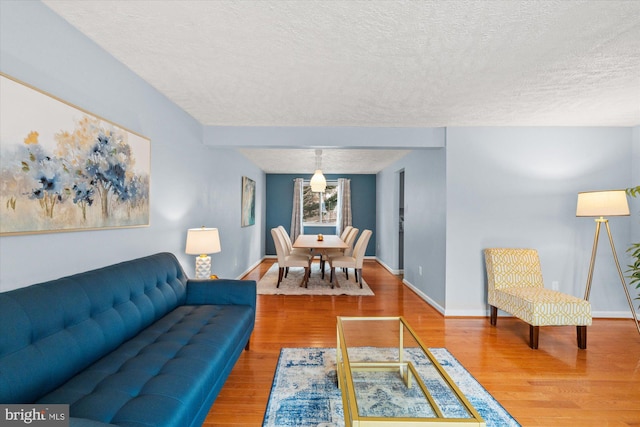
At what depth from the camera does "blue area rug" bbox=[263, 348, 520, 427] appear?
1472 millimetres

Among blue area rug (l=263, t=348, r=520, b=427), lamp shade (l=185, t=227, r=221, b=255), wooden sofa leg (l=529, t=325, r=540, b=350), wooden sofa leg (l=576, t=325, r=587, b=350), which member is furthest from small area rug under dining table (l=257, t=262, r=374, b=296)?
wooden sofa leg (l=576, t=325, r=587, b=350)

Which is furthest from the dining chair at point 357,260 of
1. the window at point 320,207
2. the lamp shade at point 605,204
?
the window at point 320,207

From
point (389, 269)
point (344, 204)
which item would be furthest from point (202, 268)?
point (344, 204)

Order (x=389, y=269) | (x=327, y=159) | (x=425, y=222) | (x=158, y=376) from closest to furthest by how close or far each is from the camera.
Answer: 1. (x=158, y=376)
2. (x=425, y=222)
3. (x=327, y=159)
4. (x=389, y=269)

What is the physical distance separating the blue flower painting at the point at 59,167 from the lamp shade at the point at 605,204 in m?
4.33

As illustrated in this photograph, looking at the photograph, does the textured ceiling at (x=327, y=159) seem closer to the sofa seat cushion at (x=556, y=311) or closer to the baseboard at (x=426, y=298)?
the baseboard at (x=426, y=298)

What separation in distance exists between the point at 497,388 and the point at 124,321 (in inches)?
99.1

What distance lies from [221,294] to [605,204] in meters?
3.82

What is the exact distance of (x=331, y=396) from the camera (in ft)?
6.58

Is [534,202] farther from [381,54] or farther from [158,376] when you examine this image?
[158,376]

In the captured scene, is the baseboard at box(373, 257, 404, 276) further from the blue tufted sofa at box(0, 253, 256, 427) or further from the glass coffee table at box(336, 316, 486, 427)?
the blue tufted sofa at box(0, 253, 256, 427)

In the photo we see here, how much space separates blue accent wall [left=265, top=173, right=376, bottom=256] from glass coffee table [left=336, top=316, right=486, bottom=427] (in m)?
5.93

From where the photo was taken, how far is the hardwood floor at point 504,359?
1920mm

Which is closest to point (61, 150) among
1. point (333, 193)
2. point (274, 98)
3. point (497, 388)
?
point (274, 98)
